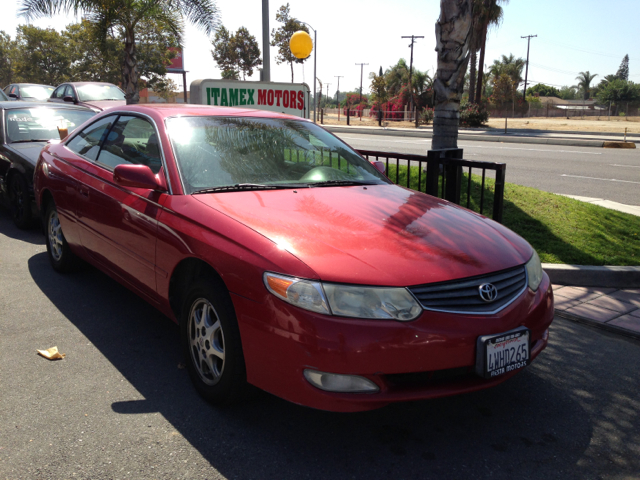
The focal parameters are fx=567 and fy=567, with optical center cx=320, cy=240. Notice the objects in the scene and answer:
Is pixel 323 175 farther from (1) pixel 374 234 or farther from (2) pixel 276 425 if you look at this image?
(2) pixel 276 425

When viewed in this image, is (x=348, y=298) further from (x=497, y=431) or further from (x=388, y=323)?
(x=497, y=431)

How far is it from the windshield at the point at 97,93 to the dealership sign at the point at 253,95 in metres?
8.45

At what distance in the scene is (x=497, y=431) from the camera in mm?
2883

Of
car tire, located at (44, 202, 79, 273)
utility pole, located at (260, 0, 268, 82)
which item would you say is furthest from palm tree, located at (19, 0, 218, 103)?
car tire, located at (44, 202, 79, 273)

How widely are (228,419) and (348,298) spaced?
101cm

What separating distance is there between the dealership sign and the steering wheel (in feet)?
15.6

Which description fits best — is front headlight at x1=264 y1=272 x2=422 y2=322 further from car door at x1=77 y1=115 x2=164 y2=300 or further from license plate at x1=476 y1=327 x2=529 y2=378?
car door at x1=77 y1=115 x2=164 y2=300

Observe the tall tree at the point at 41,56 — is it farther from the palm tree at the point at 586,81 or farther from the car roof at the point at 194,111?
the palm tree at the point at 586,81

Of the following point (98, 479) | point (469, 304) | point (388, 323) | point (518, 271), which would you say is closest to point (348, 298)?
point (388, 323)

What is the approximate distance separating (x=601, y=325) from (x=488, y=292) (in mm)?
2180

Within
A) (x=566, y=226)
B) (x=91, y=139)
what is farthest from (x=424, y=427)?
(x=566, y=226)

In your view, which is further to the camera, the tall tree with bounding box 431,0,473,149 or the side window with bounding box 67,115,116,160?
the tall tree with bounding box 431,0,473,149

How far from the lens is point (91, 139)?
4707 millimetres

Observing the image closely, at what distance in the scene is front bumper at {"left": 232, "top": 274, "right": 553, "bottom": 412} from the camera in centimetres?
243
